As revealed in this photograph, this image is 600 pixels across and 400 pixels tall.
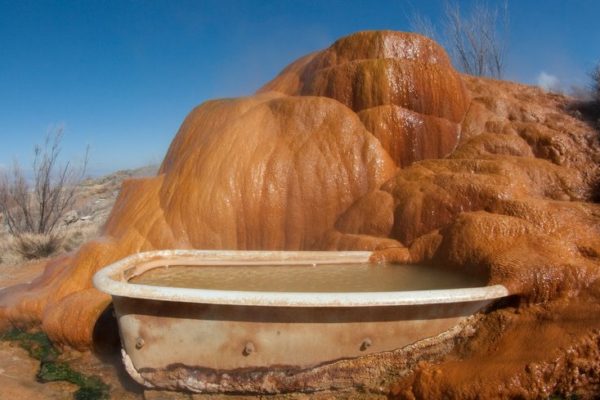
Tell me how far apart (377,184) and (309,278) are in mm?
1706

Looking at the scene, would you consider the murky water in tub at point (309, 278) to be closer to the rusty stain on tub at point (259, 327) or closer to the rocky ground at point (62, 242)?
the rusty stain on tub at point (259, 327)

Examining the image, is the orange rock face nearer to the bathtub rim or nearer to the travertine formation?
the travertine formation

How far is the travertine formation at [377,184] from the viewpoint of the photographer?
149 inches

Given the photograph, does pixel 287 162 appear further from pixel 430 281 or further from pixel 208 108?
pixel 430 281

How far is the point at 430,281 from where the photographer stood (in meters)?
3.64

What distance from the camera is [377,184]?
5051mm

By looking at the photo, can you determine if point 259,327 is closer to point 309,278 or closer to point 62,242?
point 309,278

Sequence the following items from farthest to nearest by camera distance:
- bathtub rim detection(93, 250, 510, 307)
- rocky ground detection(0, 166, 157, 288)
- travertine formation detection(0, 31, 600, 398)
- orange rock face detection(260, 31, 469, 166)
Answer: rocky ground detection(0, 166, 157, 288)
orange rock face detection(260, 31, 469, 166)
travertine formation detection(0, 31, 600, 398)
bathtub rim detection(93, 250, 510, 307)

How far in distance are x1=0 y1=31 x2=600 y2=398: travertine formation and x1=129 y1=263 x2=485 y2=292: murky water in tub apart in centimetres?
25

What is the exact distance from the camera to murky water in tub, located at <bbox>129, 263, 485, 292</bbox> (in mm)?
3533

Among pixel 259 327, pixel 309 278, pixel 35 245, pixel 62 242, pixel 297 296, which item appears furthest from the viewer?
pixel 62 242

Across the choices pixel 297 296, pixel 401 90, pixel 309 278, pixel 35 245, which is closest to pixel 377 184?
pixel 401 90

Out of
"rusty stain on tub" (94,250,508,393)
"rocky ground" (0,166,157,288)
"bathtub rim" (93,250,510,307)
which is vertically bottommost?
"rocky ground" (0,166,157,288)

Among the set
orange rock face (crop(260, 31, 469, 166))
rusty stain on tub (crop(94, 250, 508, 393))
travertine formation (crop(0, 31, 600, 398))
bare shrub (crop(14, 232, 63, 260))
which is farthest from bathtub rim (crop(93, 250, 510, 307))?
bare shrub (crop(14, 232, 63, 260))
